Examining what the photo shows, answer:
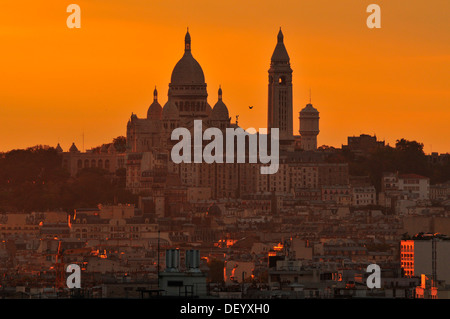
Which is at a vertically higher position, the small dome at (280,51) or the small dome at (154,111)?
the small dome at (280,51)

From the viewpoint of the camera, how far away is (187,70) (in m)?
166

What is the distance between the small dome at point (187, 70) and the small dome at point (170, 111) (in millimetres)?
3489

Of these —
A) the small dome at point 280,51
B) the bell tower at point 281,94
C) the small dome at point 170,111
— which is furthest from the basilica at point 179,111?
the small dome at point 280,51

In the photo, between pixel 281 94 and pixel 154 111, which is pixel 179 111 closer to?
pixel 154 111

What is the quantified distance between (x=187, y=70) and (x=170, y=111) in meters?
4.57

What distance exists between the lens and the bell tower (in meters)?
163

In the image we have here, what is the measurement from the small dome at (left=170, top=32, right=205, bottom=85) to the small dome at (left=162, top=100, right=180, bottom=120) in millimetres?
3489

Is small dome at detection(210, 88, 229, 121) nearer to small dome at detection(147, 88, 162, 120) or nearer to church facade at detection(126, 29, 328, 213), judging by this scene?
church facade at detection(126, 29, 328, 213)

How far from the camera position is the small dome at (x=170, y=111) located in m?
162

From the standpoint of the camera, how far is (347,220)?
137 m

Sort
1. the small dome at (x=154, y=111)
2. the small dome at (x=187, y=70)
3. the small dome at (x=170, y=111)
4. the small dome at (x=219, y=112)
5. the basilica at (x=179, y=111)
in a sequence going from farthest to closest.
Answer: the small dome at (x=154, y=111) < the small dome at (x=187, y=70) < the small dome at (x=170, y=111) < the basilica at (x=179, y=111) < the small dome at (x=219, y=112)

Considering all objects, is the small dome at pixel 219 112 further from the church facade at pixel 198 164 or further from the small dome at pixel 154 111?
the small dome at pixel 154 111
